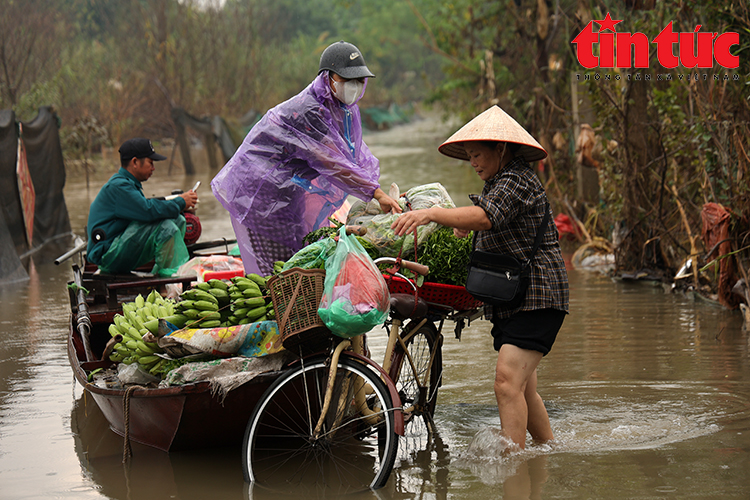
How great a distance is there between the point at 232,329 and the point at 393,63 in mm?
69010

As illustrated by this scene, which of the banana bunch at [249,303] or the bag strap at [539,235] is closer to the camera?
the bag strap at [539,235]

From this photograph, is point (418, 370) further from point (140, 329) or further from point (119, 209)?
point (119, 209)

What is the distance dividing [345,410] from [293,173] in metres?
1.88

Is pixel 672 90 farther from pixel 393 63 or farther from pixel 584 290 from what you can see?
pixel 393 63

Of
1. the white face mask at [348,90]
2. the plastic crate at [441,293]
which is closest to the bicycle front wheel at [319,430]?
the plastic crate at [441,293]

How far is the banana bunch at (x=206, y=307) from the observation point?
13.6ft

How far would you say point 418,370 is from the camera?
4.70 m

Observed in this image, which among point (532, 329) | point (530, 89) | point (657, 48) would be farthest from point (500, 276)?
point (530, 89)

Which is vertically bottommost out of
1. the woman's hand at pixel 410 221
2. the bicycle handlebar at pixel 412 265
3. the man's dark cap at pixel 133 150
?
the bicycle handlebar at pixel 412 265

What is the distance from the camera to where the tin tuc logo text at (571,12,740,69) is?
6.95 metres

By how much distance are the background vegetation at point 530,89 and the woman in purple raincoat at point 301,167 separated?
3.37 metres

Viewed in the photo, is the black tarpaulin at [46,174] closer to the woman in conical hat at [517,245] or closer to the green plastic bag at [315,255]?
the green plastic bag at [315,255]

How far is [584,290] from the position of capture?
8469mm

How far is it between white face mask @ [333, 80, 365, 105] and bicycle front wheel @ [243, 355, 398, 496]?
182 cm
